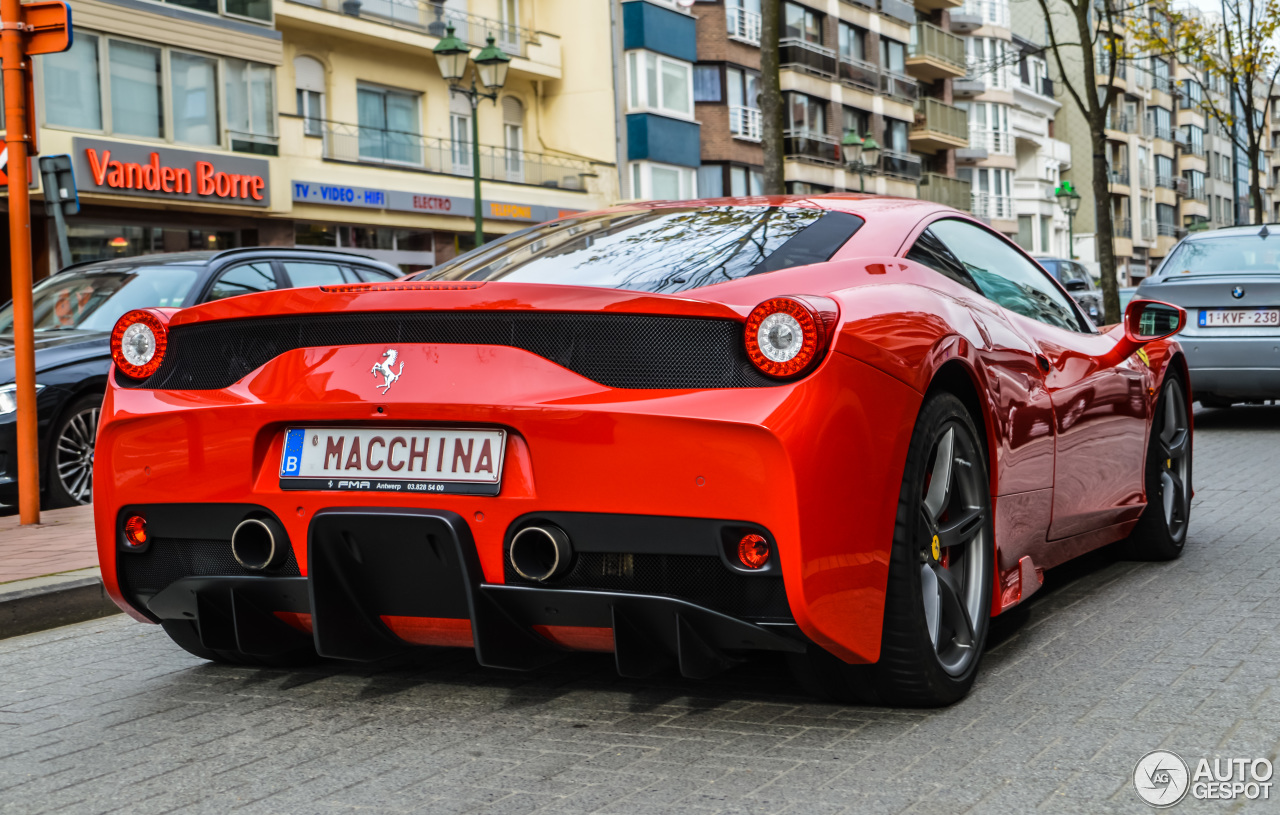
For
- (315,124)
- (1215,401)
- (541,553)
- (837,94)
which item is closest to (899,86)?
(837,94)

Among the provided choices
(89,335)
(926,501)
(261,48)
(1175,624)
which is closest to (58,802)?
(926,501)

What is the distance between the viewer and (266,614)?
3850 millimetres

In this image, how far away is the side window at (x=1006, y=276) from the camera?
185 inches

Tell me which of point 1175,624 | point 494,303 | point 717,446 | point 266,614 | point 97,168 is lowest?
point 1175,624

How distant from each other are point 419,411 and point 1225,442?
9400 mm

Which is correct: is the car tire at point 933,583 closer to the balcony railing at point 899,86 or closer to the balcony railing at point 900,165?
the balcony railing at point 900,165

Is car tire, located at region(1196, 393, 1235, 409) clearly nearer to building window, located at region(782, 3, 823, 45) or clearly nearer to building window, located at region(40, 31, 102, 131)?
building window, located at region(40, 31, 102, 131)

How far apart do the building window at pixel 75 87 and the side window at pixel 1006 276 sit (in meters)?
22.0

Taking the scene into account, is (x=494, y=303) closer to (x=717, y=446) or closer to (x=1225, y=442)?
(x=717, y=446)

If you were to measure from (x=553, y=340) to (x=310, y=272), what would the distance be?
22.0ft

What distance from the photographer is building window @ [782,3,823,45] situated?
4838cm

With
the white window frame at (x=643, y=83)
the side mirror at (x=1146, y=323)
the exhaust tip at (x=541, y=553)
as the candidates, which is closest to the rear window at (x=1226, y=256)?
the side mirror at (x=1146, y=323)

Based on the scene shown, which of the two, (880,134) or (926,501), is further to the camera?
(880,134)

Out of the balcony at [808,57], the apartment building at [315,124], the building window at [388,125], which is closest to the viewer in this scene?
the apartment building at [315,124]
